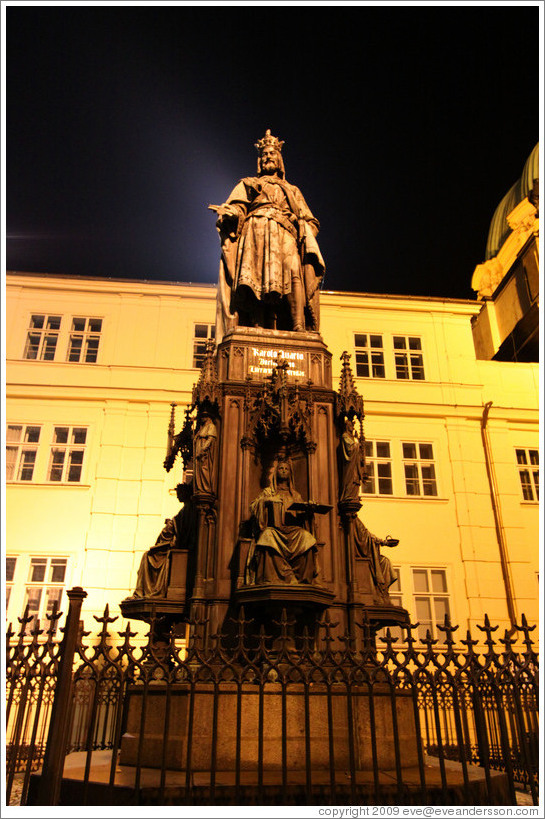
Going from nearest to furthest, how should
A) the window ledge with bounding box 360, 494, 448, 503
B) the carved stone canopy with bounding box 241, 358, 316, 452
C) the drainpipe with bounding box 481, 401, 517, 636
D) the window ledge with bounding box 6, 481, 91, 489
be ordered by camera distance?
the carved stone canopy with bounding box 241, 358, 316, 452, the drainpipe with bounding box 481, 401, 517, 636, the window ledge with bounding box 6, 481, 91, 489, the window ledge with bounding box 360, 494, 448, 503

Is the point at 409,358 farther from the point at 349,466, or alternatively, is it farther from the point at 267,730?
the point at 267,730

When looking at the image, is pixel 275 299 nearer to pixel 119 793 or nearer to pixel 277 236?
pixel 277 236

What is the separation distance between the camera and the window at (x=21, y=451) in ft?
68.8

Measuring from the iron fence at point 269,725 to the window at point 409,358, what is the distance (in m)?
18.2

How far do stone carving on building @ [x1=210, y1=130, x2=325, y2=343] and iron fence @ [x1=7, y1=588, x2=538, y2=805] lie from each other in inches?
222

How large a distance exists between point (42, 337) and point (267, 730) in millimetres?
20126

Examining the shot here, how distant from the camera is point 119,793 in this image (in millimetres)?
5156

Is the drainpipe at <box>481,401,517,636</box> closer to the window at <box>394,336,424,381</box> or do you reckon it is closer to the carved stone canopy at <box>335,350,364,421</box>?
the window at <box>394,336,424,381</box>

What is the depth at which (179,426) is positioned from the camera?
22.3 metres

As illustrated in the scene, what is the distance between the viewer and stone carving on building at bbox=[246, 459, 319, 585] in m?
7.34

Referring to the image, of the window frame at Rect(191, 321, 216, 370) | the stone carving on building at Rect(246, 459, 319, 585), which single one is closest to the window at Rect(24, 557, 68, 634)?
the window frame at Rect(191, 321, 216, 370)

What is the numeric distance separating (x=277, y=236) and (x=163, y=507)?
473 inches

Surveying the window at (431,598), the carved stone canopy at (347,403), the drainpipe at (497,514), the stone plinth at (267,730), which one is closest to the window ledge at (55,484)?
the window at (431,598)

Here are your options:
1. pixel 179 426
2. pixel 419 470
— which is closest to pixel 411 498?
pixel 419 470
